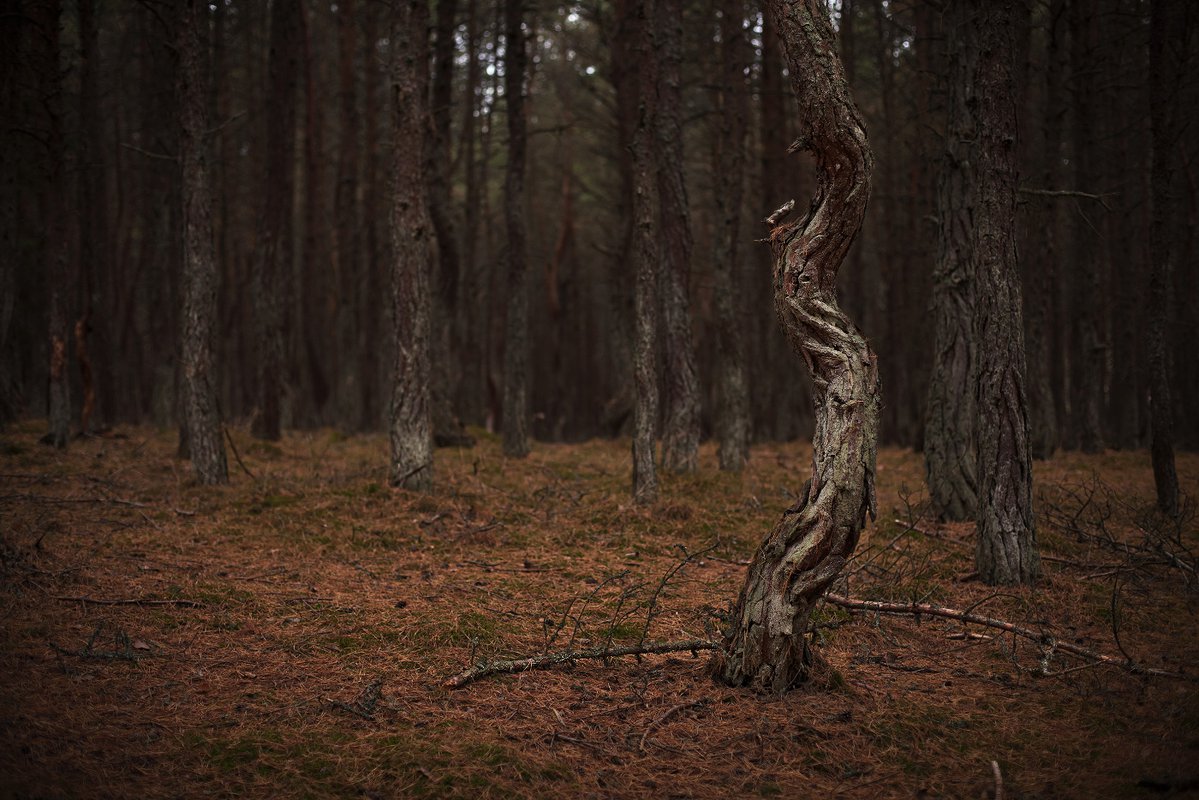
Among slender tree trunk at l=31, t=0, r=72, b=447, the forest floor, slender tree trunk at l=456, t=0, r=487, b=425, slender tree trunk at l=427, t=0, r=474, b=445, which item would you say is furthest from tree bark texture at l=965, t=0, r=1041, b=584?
slender tree trunk at l=456, t=0, r=487, b=425

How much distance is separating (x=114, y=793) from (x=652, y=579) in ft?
15.4

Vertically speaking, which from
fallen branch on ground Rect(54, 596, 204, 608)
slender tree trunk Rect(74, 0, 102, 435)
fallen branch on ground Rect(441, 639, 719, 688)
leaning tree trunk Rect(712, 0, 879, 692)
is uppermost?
slender tree trunk Rect(74, 0, 102, 435)

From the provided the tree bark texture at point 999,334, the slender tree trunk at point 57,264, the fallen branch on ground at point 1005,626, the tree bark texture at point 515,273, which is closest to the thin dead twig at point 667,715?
the fallen branch on ground at point 1005,626

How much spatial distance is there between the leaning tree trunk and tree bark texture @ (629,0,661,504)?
18.5 ft

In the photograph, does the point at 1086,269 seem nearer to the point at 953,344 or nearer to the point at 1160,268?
the point at 1160,268

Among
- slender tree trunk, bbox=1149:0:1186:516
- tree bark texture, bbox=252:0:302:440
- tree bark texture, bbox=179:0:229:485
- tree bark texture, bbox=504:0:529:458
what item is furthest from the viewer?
tree bark texture, bbox=252:0:302:440

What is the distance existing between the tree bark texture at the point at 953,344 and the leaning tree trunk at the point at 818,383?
5.12 m

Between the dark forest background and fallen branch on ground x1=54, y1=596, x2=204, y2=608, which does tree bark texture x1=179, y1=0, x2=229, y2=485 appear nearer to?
the dark forest background

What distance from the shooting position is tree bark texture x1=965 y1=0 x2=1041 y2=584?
691 centimetres

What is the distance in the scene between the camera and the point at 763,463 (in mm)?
15984

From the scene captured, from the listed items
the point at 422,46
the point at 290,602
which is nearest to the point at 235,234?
the point at 422,46

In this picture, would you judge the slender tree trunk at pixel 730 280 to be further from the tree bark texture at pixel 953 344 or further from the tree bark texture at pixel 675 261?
the tree bark texture at pixel 953 344

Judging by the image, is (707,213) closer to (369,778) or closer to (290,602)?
(290,602)

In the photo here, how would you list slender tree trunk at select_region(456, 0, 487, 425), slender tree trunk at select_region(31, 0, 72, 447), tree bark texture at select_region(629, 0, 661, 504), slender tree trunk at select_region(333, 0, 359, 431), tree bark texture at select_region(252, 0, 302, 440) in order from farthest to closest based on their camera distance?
1. slender tree trunk at select_region(456, 0, 487, 425)
2. slender tree trunk at select_region(333, 0, 359, 431)
3. tree bark texture at select_region(252, 0, 302, 440)
4. slender tree trunk at select_region(31, 0, 72, 447)
5. tree bark texture at select_region(629, 0, 661, 504)
